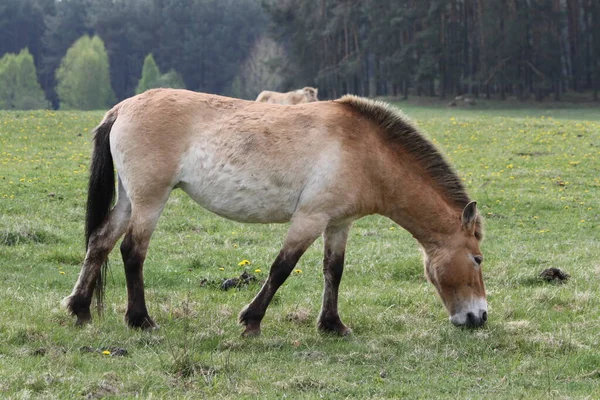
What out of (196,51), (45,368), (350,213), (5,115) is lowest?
(45,368)

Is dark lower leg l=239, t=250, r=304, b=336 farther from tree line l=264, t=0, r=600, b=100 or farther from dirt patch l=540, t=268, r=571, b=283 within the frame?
tree line l=264, t=0, r=600, b=100

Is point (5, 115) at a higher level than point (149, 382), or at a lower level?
higher

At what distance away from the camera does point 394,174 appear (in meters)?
6.57

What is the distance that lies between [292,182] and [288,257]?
63 centimetres

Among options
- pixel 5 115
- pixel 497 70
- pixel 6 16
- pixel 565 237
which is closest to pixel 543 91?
pixel 497 70

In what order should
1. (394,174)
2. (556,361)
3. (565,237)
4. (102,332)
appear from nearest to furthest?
(556,361) → (102,332) → (394,174) → (565,237)

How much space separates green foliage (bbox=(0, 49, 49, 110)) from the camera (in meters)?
74.3

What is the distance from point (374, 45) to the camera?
53.9m

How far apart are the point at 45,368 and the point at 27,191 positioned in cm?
921

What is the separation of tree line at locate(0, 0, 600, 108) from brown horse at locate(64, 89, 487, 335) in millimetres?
41302

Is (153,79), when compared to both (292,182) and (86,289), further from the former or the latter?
(292,182)

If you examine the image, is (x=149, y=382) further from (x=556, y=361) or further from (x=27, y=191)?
(x=27, y=191)

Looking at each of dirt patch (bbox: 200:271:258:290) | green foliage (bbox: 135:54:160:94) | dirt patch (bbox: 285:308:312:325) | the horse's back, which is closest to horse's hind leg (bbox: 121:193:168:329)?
the horse's back

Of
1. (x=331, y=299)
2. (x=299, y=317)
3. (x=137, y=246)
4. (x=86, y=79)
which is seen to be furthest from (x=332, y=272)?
(x=86, y=79)
